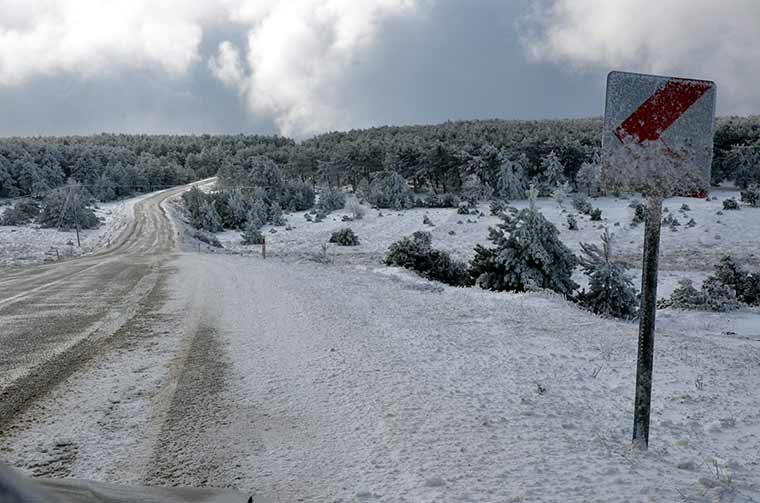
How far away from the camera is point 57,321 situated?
7.87 meters

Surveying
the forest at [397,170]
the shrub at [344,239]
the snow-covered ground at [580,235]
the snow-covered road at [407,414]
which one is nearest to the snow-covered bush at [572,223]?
the snow-covered ground at [580,235]

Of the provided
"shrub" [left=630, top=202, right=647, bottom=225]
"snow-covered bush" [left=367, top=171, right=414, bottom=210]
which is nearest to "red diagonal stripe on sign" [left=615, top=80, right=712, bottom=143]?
"shrub" [left=630, top=202, right=647, bottom=225]

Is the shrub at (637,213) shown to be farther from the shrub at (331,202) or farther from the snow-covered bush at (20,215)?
the snow-covered bush at (20,215)

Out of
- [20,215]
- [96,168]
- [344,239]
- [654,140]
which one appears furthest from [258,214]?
[654,140]

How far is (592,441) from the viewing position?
3.56 metres

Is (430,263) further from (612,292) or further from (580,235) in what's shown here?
(580,235)

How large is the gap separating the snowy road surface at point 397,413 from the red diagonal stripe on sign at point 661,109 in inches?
84.4

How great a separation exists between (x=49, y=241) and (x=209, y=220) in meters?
17.8

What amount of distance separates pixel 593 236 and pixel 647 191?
4215 cm

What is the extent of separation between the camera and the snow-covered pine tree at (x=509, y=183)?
6694 cm

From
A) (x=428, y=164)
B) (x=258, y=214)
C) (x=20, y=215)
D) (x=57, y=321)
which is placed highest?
(x=428, y=164)

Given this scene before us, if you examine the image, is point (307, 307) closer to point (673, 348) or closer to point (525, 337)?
point (525, 337)

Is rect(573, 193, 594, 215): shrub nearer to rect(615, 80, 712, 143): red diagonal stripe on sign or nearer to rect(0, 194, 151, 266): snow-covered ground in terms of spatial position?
rect(0, 194, 151, 266): snow-covered ground

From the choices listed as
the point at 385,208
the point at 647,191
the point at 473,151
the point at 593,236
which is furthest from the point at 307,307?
the point at 473,151
